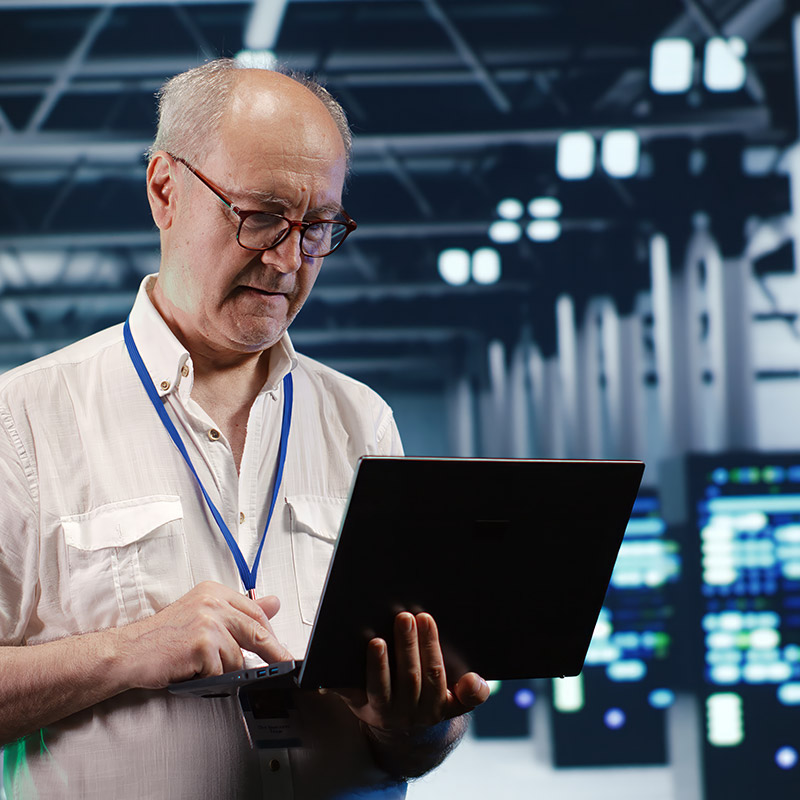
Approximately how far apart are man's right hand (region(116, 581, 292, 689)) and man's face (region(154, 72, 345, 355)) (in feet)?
1.31

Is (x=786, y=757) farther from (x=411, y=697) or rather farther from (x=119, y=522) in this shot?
(x=119, y=522)

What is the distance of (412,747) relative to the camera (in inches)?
50.7

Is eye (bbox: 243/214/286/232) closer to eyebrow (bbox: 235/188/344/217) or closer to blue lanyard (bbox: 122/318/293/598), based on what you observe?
eyebrow (bbox: 235/188/344/217)

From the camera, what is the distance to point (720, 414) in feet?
15.7

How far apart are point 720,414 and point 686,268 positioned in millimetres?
721

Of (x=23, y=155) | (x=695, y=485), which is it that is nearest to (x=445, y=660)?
(x=695, y=485)

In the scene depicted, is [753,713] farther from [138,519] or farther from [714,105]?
[138,519]

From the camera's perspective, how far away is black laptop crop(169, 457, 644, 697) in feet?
3.36

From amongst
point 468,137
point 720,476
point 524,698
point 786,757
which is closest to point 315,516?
point 720,476

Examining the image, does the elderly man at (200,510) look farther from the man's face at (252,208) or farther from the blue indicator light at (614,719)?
the blue indicator light at (614,719)

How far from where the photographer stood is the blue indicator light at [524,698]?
5.37 m

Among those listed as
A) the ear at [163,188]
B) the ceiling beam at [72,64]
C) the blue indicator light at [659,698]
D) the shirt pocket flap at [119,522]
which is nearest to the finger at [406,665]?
the shirt pocket flap at [119,522]

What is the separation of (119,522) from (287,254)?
412 millimetres

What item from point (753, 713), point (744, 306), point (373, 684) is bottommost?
point (753, 713)
